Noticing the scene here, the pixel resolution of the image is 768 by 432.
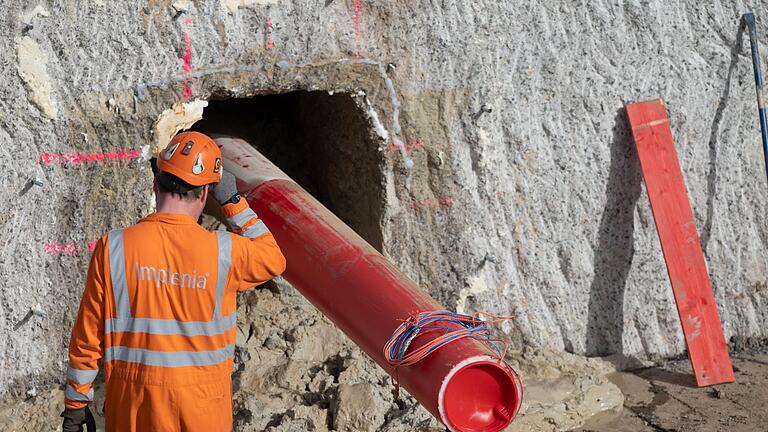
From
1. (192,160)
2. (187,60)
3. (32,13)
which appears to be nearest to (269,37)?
(187,60)

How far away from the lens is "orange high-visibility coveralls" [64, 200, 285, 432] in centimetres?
270

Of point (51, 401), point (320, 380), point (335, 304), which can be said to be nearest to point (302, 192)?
point (335, 304)

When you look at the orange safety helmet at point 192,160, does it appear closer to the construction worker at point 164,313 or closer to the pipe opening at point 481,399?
the construction worker at point 164,313

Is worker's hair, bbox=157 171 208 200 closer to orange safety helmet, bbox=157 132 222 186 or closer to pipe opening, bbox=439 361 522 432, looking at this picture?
orange safety helmet, bbox=157 132 222 186

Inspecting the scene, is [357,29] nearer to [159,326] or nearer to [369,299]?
[369,299]

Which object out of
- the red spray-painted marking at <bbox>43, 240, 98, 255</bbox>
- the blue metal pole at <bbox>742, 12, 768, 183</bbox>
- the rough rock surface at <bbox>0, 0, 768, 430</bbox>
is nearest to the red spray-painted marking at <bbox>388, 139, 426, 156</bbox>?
the rough rock surface at <bbox>0, 0, 768, 430</bbox>

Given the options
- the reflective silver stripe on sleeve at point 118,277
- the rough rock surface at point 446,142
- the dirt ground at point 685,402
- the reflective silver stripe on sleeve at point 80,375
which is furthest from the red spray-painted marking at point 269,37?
the dirt ground at point 685,402

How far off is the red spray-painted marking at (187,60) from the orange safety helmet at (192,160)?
3.77 feet

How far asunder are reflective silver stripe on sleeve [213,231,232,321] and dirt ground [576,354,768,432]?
2.02m

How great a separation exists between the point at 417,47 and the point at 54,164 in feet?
5.67

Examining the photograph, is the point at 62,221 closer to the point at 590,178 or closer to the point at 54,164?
the point at 54,164

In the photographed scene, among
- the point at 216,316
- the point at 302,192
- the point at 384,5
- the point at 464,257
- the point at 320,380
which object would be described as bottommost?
the point at 320,380

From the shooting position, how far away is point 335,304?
129 inches

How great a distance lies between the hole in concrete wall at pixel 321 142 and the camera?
178 inches
